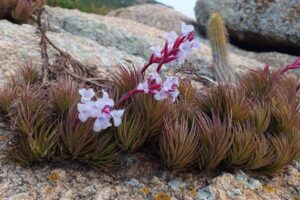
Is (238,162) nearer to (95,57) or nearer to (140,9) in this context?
(95,57)

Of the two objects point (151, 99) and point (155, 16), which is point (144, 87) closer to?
point (151, 99)

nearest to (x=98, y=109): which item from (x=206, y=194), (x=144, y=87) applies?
(x=144, y=87)

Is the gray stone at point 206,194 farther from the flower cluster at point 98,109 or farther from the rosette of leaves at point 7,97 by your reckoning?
the rosette of leaves at point 7,97

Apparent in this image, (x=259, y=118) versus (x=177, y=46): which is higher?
(x=177, y=46)

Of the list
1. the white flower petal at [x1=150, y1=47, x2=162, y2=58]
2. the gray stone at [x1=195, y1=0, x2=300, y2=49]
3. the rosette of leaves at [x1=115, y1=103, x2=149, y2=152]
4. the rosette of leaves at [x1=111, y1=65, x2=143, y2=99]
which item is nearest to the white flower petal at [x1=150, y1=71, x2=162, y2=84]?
the white flower petal at [x1=150, y1=47, x2=162, y2=58]

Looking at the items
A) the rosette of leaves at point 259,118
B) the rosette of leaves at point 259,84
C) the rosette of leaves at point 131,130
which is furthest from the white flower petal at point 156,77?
the rosette of leaves at point 259,84

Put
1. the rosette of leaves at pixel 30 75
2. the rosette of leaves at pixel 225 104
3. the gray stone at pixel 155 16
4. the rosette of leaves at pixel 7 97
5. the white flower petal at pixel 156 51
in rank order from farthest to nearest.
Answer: the gray stone at pixel 155 16 < the rosette of leaves at pixel 30 75 < the rosette of leaves at pixel 7 97 < the rosette of leaves at pixel 225 104 < the white flower petal at pixel 156 51

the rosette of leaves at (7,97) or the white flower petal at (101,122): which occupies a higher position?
the white flower petal at (101,122)
